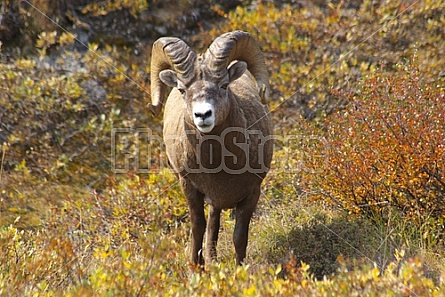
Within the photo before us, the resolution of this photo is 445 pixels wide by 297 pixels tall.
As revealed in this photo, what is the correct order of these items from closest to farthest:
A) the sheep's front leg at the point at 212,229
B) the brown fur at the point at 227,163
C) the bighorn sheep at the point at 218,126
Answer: the bighorn sheep at the point at 218,126
the brown fur at the point at 227,163
the sheep's front leg at the point at 212,229

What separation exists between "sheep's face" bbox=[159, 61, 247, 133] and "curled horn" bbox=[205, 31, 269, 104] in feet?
0.36

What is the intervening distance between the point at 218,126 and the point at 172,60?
870 millimetres

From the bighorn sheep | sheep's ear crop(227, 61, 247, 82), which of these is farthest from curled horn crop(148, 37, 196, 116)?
sheep's ear crop(227, 61, 247, 82)

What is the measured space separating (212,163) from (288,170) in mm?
2967

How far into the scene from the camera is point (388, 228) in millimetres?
6559

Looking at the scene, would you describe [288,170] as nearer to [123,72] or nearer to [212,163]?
[212,163]

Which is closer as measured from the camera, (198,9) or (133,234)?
(133,234)

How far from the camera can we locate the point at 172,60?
245 inches

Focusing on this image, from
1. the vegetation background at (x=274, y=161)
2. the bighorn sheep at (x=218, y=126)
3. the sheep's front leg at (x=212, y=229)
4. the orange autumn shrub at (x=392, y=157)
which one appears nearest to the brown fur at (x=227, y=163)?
the bighorn sheep at (x=218, y=126)

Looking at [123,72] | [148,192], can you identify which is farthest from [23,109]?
[148,192]

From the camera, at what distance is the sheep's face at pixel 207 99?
5.50 metres

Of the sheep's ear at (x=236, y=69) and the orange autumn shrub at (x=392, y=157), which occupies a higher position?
the sheep's ear at (x=236, y=69)

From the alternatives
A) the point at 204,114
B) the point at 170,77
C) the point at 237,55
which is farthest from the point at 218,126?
the point at 237,55

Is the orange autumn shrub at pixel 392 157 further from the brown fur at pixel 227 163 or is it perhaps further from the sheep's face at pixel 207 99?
the sheep's face at pixel 207 99
